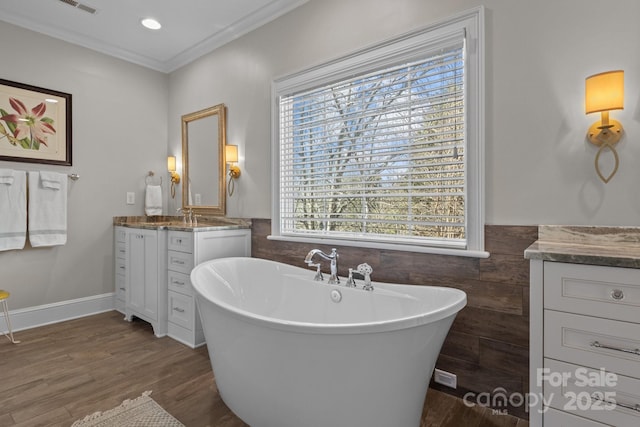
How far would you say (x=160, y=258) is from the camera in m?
2.81

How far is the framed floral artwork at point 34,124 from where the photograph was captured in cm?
284

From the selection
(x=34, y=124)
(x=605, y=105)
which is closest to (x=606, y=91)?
(x=605, y=105)

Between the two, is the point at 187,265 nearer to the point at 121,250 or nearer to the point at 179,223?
the point at 179,223

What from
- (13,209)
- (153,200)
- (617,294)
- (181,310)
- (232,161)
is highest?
(232,161)

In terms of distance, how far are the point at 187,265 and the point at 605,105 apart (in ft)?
8.80

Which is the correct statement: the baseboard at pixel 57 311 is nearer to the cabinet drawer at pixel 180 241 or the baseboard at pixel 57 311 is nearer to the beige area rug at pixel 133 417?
the cabinet drawer at pixel 180 241

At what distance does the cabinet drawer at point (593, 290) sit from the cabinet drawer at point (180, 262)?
2311mm

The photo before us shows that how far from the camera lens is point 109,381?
2074mm

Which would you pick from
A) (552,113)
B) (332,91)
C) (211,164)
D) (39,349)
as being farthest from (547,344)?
(39,349)

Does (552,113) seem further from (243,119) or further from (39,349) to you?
(39,349)

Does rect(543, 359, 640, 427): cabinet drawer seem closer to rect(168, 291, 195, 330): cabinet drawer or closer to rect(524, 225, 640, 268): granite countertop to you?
rect(524, 225, 640, 268): granite countertop

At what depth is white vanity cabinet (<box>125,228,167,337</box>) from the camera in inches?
111

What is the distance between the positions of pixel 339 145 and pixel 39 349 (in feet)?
8.85

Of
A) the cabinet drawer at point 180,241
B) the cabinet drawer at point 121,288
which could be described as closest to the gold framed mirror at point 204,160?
the cabinet drawer at point 180,241
